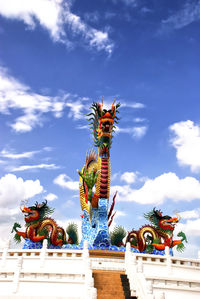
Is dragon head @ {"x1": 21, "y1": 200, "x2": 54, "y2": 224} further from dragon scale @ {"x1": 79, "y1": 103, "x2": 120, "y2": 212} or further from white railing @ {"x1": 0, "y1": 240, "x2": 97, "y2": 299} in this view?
white railing @ {"x1": 0, "y1": 240, "x2": 97, "y2": 299}

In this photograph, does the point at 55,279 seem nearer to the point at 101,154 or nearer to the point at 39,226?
the point at 39,226

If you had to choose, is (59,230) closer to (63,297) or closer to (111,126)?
(111,126)

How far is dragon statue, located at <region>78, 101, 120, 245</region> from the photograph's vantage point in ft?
72.5

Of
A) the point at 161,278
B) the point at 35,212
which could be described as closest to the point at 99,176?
the point at 35,212

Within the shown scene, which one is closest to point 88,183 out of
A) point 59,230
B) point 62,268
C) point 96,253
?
point 59,230

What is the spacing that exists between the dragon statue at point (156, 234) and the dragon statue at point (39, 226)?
5769mm

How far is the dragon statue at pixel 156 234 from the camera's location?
21.4 meters

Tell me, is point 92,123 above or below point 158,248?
above

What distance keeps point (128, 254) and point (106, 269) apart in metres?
1.79

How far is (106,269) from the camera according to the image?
1375 centimetres

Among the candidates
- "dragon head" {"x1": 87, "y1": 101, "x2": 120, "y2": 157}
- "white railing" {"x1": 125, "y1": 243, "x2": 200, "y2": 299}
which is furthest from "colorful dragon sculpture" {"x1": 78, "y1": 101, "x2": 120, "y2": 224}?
"white railing" {"x1": 125, "y1": 243, "x2": 200, "y2": 299}

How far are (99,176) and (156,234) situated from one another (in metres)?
6.30

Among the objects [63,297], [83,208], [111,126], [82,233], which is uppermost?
[111,126]

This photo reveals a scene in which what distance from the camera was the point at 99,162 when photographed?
24172 mm
